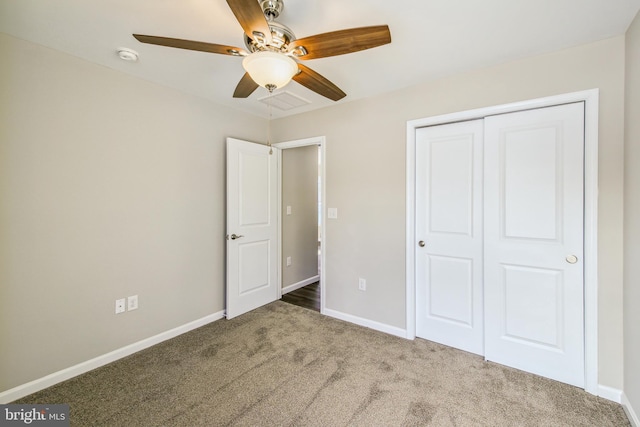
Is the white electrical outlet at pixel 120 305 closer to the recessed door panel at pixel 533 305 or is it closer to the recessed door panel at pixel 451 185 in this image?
the recessed door panel at pixel 451 185

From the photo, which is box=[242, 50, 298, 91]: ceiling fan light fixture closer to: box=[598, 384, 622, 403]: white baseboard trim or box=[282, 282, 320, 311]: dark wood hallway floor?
box=[282, 282, 320, 311]: dark wood hallway floor

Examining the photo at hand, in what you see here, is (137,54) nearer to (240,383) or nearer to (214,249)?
(214,249)

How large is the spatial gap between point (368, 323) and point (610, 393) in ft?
5.83

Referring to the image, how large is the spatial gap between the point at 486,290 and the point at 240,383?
2068 mm

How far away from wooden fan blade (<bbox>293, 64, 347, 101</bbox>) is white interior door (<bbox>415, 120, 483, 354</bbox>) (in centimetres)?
105

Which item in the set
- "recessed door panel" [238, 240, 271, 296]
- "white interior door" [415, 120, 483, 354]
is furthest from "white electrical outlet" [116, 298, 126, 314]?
"white interior door" [415, 120, 483, 354]

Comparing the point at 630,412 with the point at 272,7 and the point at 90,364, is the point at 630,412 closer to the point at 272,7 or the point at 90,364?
the point at 272,7

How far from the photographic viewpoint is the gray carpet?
1702mm

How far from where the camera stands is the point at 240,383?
2021 mm

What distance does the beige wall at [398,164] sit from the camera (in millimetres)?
1842

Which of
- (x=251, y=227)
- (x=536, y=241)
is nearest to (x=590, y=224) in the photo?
(x=536, y=241)

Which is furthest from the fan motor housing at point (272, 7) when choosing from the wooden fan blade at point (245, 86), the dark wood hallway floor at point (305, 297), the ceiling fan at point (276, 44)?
the dark wood hallway floor at point (305, 297)

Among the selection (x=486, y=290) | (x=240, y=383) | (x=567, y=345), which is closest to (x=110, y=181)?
(x=240, y=383)

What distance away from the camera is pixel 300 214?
13.9 feet
